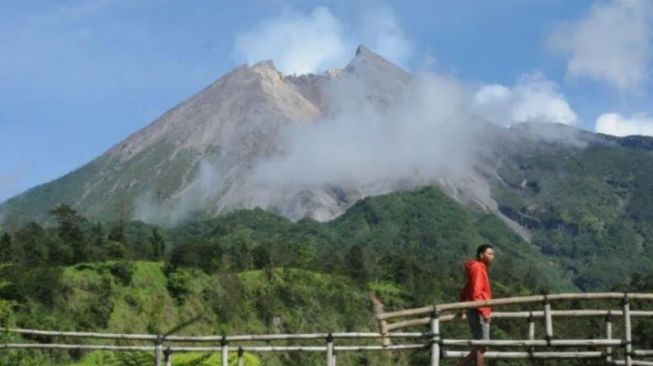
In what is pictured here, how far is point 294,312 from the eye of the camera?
81812 millimetres

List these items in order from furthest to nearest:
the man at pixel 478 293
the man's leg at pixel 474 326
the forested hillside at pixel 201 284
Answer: the forested hillside at pixel 201 284 → the man at pixel 478 293 → the man's leg at pixel 474 326

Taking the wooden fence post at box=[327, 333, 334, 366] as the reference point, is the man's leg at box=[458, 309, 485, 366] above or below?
above

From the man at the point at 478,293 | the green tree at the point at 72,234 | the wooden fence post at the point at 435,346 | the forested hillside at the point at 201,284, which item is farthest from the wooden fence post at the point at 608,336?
the green tree at the point at 72,234

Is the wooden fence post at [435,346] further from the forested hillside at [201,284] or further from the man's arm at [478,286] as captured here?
the forested hillside at [201,284]

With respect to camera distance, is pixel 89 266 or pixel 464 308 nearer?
pixel 464 308

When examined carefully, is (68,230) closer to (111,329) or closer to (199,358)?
(111,329)

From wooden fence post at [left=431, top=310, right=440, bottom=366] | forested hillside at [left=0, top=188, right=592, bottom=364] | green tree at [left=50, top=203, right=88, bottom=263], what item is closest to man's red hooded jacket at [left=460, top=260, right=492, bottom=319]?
wooden fence post at [left=431, top=310, right=440, bottom=366]

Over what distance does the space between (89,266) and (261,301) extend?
1823 cm

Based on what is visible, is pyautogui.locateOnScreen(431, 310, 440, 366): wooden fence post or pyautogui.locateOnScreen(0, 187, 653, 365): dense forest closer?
pyautogui.locateOnScreen(431, 310, 440, 366): wooden fence post

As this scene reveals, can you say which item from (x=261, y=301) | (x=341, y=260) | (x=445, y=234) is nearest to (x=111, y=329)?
(x=261, y=301)

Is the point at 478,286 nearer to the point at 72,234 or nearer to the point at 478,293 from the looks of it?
the point at 478,293

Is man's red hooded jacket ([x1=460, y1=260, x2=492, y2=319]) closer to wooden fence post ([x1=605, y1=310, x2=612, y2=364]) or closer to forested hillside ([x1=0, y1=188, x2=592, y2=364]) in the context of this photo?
wooden fence post ([x1=605, y1=310, x2=612, y2=364])

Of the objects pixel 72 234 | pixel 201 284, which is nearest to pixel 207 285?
pixel 201 284

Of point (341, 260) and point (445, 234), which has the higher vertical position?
point (445, 234)
